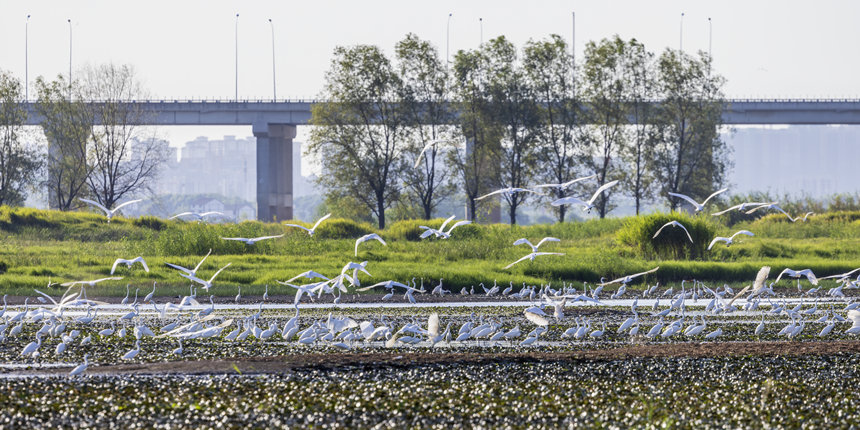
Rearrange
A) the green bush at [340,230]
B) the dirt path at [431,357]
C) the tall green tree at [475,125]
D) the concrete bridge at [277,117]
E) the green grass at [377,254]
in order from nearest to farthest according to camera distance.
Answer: the dirt path at [431,357], the green grass at [377,254], the green bush at [340,230], the tall green tree at [475,125], the concrete bridge at [277,117]

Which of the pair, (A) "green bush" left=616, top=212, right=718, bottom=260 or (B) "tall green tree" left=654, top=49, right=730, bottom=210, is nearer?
(A) "green bush" left=616, top=212, right=718, bottom=260

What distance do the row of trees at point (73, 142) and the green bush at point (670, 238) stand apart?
31.7m

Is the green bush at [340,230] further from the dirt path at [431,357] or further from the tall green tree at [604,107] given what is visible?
the dirt path at [431,357]

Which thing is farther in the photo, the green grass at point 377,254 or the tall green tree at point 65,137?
the tall green tree at point 65,137

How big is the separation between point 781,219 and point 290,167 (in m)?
37.9

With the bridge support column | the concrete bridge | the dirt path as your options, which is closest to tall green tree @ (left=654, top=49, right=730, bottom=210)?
the concrete bridge

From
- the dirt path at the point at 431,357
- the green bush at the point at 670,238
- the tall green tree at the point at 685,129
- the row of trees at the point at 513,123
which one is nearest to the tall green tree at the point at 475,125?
the row of trees at the point at 513,123

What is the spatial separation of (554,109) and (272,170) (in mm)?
26052

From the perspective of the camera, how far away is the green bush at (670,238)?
117 ft

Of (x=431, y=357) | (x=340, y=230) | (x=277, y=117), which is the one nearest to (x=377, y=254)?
(x=340, y=230)

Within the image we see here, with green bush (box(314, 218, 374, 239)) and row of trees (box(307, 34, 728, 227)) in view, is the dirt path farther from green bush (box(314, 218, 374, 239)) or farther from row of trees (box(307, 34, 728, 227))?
row of trees (box(307, 34, 728, 227))

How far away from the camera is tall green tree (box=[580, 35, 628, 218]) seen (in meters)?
57.4

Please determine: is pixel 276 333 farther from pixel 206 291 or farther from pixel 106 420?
pixel 206 291

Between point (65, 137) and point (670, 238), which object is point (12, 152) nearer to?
point (65, 137)
